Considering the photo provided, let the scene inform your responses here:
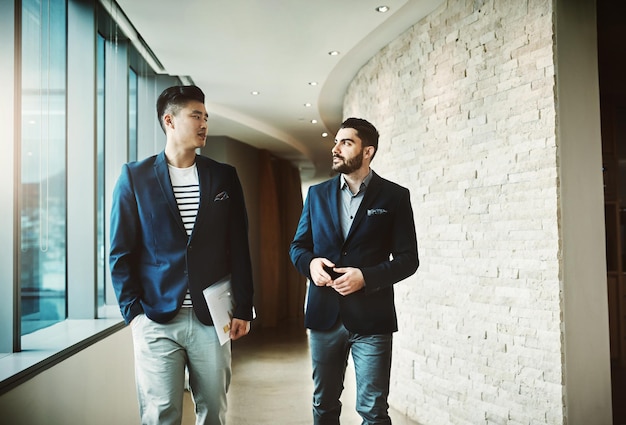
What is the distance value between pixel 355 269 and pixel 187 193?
0.71 m

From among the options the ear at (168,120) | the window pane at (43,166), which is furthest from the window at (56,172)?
the ear at (168,120)

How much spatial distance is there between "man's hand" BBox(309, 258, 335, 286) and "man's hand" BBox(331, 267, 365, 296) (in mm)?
31

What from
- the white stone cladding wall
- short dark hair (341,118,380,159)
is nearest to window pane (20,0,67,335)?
short dark hair (341,118,380,159)

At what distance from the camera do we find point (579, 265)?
3.00m

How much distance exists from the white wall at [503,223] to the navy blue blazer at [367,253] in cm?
105

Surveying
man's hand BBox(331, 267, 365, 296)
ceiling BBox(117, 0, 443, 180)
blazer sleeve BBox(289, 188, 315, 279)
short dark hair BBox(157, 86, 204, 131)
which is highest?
ceiling BBox(117, 0, 443, 180)

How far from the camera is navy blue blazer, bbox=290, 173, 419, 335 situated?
2.28 metres

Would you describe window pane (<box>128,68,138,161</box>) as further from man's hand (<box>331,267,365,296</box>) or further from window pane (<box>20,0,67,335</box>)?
man's hand (<box>331,267,365,296</box>)

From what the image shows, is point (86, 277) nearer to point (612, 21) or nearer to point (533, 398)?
point (533, 398)

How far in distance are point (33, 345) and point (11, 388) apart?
0.58 meters

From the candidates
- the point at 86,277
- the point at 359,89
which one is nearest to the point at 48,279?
the point at 86,277

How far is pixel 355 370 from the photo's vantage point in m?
2.34

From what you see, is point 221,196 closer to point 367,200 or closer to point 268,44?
point 367,200

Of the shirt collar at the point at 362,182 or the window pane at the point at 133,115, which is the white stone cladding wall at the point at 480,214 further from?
the window pane at the point at 133,115
